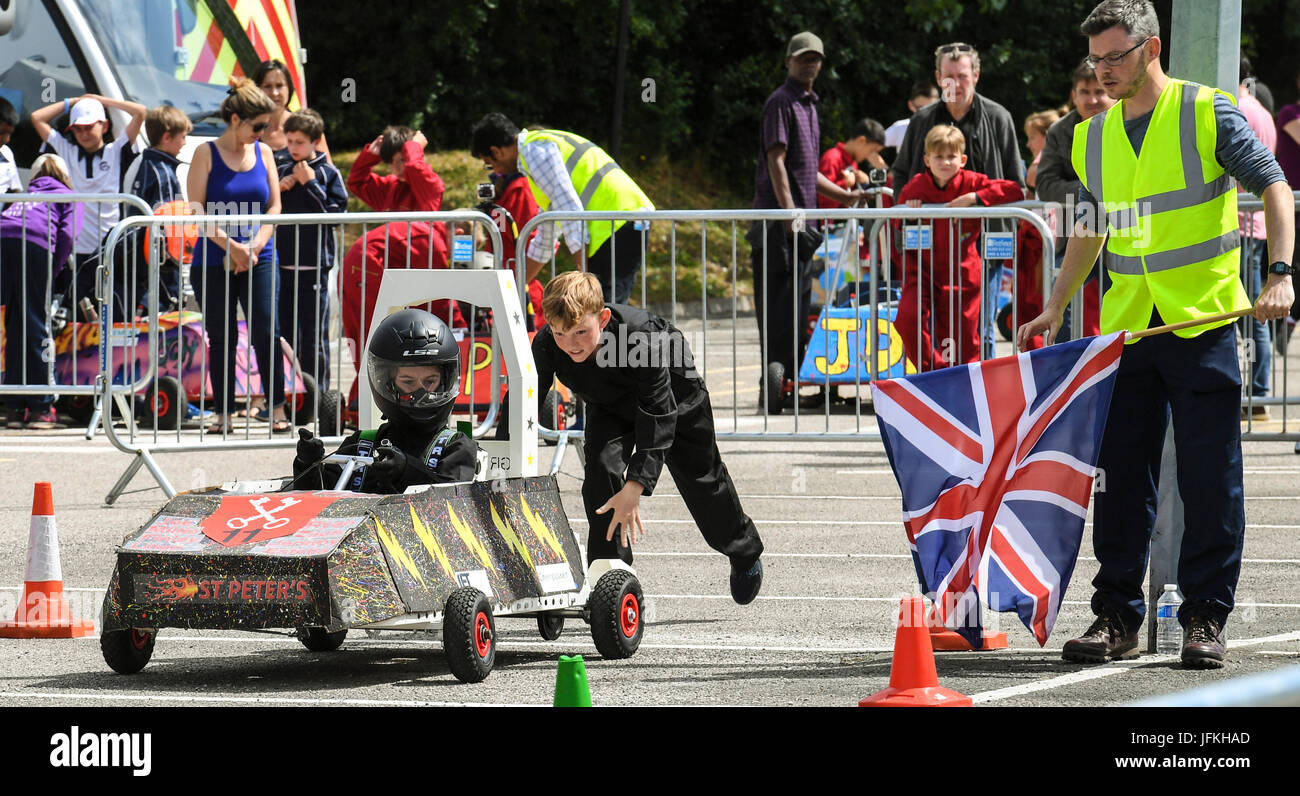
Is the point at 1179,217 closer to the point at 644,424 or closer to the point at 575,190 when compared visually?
the point at 644,424

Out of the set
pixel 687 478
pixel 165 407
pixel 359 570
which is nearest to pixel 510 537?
pixel 359 570

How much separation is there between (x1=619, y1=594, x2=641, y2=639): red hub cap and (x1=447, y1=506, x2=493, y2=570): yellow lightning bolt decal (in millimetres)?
485

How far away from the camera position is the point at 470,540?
6.42 meters

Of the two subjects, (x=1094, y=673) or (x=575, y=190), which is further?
(x=575, y=190)

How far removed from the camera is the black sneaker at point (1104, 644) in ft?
20.8

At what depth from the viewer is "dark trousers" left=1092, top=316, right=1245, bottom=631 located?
20.4 ft

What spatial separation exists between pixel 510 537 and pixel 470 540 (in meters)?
0.23

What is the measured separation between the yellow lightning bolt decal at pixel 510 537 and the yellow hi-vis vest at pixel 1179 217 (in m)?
2.17

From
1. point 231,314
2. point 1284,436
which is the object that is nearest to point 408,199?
point 231,314

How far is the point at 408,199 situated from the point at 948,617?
7820 millimetres

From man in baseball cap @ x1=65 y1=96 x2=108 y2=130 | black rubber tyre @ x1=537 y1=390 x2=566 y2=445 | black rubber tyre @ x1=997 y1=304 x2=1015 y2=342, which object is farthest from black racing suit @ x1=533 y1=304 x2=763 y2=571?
black rubber tyre @ x1=997 y1=304 x2=1015 y2=342

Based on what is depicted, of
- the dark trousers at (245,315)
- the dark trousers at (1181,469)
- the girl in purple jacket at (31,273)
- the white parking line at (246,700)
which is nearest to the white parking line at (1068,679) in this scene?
the dark trousers at (1181,469)

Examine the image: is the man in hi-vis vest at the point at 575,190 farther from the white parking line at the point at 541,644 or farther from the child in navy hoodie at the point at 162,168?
the white parking line at the point at 541,644

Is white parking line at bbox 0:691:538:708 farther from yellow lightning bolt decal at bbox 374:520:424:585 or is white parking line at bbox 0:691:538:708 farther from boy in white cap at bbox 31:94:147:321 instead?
boy in white cap at bbox 31:94:147:321
